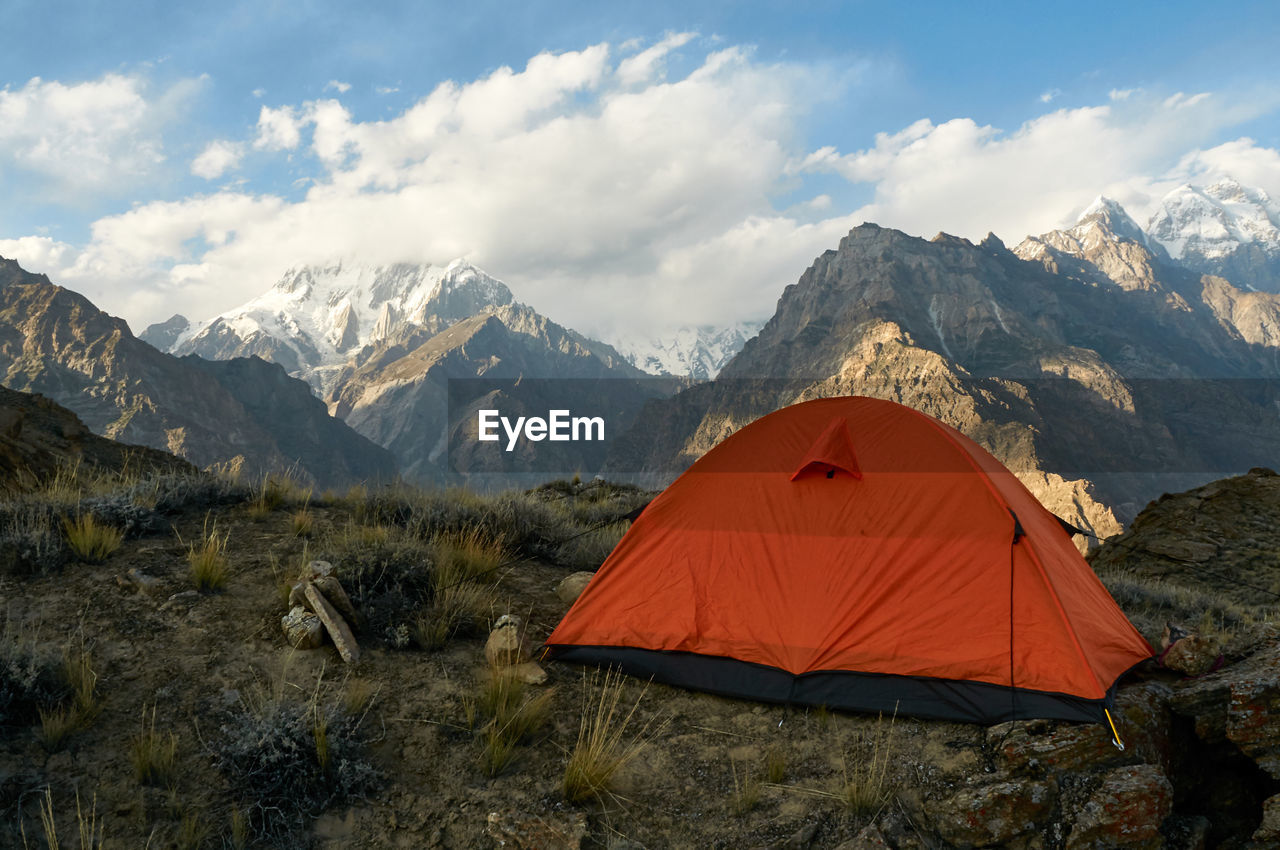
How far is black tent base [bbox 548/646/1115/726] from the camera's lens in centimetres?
448

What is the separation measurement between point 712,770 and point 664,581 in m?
1.84

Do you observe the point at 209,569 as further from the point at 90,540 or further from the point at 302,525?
the point at 302,525

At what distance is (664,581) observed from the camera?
5.87 meters

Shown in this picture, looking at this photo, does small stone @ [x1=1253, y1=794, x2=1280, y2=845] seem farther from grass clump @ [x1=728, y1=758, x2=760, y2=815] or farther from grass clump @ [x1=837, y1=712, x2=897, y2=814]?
grass clump @ [x1=728, y1=758, x2=760, y2=815]

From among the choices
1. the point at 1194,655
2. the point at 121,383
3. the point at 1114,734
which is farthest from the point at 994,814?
the point at 121,383

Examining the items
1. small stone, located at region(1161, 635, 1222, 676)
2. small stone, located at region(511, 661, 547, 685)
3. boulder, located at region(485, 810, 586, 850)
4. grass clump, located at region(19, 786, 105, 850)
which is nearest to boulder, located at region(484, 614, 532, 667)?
small stone, located at region(511, 661, 547, 685)

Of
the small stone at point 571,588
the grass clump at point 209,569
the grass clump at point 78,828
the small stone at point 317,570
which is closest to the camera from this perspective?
the grass clump at point 78,828

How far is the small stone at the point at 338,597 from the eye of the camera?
533 centimetres

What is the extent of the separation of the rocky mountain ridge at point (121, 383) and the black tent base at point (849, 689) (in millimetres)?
104001

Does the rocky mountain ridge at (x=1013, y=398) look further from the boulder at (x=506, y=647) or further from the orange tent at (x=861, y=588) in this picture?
the boulder at (x=506, y=647)

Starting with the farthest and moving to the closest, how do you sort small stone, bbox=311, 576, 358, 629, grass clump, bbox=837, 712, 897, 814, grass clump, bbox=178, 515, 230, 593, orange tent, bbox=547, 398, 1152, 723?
grass clump, bbox=178, 515, 230, 593
small stone, bbox=311, 576, 358, 629
orange tent, bbox=547, 398, 1152, 723
grass clump, bbox=837, 712, 897, 814

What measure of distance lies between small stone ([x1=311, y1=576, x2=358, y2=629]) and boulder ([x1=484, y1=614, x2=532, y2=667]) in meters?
1.15

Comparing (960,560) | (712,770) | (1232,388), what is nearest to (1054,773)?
(960,560)

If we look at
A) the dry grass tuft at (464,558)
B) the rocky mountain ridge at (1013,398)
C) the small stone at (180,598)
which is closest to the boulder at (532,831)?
the dry grass tuft at (464,558)
